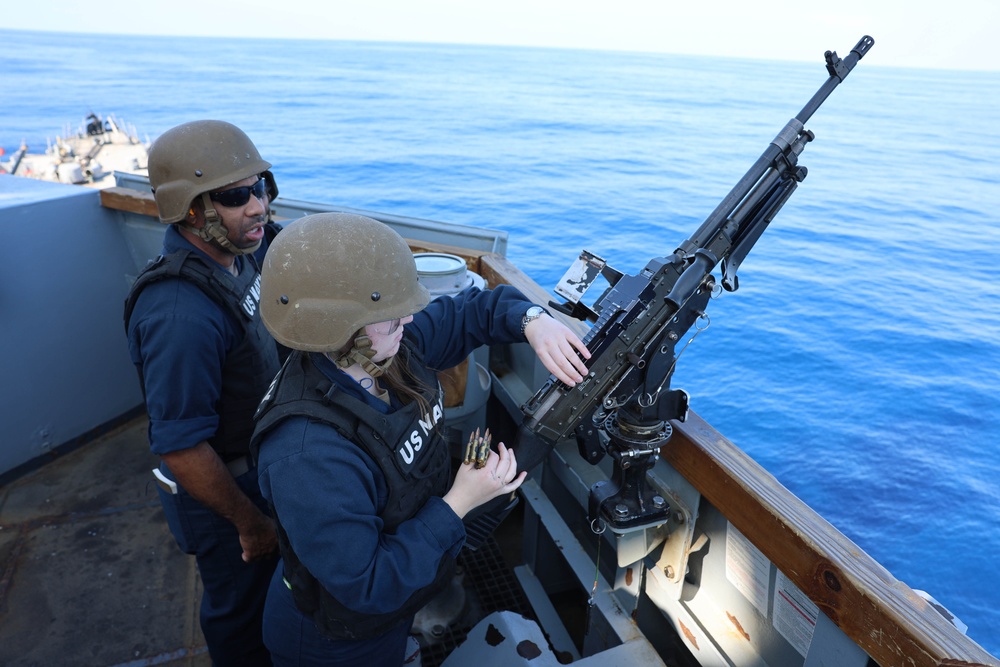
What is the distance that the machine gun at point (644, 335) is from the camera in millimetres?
1616

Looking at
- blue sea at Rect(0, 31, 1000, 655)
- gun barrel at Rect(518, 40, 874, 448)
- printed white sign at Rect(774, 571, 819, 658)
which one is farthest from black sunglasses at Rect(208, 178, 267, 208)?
blue sea at Rect(0, 31, 1000, 655)

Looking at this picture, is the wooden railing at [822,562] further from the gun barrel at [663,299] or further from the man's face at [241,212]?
the man's face at [241,212]

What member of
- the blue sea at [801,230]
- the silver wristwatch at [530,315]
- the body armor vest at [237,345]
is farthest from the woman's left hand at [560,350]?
the blue sea at [801,230]

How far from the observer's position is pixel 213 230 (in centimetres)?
197

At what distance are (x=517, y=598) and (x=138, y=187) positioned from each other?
3.48 metres

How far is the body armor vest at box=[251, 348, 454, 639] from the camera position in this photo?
1.30m

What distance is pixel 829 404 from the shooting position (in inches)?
370

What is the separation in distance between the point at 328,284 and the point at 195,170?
0.96 meters

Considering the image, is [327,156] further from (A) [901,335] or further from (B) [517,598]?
(B) [517,598]

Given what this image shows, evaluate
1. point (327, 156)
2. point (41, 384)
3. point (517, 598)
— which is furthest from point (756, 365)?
point (327, 156)

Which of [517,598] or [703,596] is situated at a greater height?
[703,596]

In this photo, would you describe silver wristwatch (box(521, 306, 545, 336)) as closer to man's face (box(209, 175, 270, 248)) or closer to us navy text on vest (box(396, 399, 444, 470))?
us navy text on vest (box(396, 399, 444, 470))

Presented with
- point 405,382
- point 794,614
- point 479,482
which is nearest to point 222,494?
point 405,382

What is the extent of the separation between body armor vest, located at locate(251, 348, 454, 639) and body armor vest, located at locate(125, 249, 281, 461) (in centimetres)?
60
